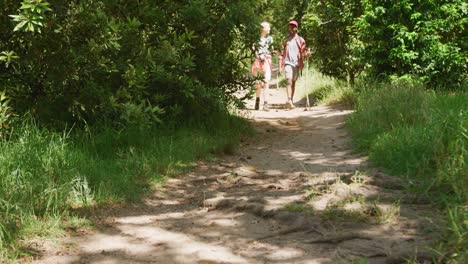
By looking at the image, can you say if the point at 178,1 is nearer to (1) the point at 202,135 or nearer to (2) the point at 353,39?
(1) the point at 202,135

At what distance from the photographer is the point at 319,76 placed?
16141mm

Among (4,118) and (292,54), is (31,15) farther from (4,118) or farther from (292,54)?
(292,54)

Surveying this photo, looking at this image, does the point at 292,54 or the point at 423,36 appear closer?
the point at 423,36

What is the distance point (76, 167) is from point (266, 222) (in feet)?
6.54

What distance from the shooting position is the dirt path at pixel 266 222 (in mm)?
3816

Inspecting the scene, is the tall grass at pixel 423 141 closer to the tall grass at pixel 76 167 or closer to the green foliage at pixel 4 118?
the tall grass at pixel 76 167

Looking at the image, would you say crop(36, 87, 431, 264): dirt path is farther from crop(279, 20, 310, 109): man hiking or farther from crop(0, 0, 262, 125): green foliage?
crop(279, 20, 310, 109): man hiking

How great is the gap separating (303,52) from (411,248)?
1005 centimetres

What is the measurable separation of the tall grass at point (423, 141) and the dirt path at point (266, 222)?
237mm

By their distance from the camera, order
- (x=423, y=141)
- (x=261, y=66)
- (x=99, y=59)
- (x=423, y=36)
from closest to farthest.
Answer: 1. (x=423, y=141)
2. (x=99, y=59)
3. (x=423, y=36)
4. (x=261, y=66)

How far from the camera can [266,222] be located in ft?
14.9

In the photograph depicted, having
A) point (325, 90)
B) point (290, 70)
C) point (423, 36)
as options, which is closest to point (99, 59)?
point (423, 36)

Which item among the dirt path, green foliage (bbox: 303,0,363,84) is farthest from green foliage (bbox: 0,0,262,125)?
green foliage (bbox: 303,0,363,84)

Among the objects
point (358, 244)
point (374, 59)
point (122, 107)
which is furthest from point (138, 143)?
point (374, 59)
